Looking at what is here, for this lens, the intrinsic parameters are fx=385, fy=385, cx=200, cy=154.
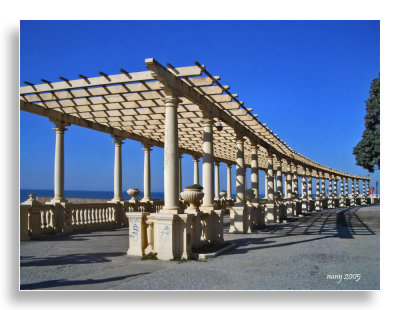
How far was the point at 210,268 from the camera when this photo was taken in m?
9.47

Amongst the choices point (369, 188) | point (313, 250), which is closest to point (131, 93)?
point (313, 250)

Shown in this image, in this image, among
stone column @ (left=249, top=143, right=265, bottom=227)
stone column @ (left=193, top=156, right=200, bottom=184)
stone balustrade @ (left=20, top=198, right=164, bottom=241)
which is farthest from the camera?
stone column @ (left=193, top=156, right=200, bottom=184)

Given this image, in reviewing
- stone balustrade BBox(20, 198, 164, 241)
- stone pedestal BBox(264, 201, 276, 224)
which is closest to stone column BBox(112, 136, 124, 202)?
stone balustrade BBox(20, 198, 164, 241)

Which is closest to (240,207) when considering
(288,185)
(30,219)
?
(30,219)

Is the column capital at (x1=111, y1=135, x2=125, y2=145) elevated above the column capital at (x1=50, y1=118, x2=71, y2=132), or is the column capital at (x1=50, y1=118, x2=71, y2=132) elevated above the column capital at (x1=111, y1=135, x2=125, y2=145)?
the column capital at (x1=50, y1=118, x2=71, y2=132)

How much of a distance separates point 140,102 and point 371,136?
46.9 feet

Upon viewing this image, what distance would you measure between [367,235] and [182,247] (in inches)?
373

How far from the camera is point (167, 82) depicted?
1067cm

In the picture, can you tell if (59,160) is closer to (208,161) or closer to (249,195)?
(208,161)

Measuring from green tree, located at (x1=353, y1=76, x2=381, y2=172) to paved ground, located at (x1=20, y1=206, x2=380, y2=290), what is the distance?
7786 mm

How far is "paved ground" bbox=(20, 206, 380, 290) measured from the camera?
811 cm

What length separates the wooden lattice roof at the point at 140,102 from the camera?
37.5 feet

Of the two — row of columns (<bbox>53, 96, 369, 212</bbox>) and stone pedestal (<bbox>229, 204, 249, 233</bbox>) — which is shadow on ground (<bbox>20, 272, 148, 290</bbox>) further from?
stone pedestal (<bbox>229, 204, 249, 233</bbox>)
